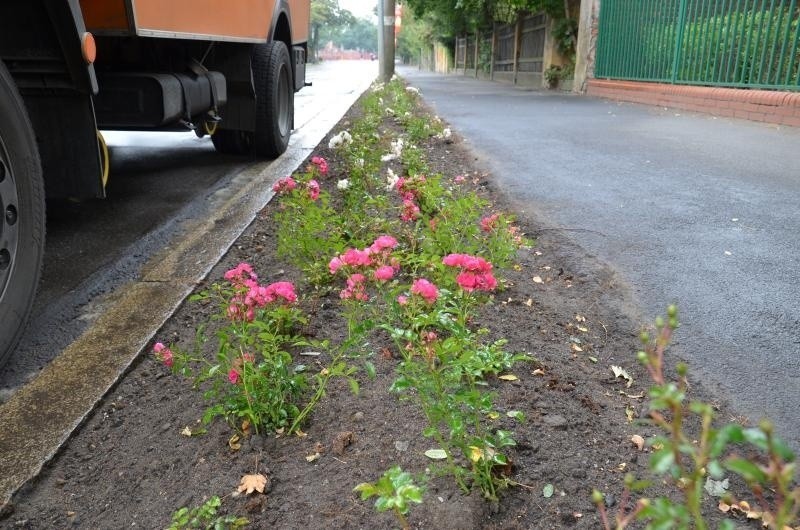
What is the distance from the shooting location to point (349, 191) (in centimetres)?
402

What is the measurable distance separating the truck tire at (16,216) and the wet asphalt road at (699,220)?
87.6 inches

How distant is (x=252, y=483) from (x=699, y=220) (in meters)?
3.25

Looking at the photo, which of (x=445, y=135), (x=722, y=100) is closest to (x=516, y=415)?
(x=445, y=135)

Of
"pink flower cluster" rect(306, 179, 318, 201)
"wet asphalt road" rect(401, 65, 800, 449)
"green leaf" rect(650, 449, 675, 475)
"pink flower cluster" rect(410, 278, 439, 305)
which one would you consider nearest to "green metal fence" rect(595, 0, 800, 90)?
"wet asphalt road" rect(401, 65, 800, 449)

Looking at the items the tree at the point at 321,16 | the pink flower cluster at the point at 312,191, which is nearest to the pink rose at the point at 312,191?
the pink flower cluster at the point at 312,191

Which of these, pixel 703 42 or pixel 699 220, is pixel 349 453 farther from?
pixel 703 42

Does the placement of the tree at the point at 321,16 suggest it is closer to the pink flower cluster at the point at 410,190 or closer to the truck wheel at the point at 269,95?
the truck wheel at the point at 269,95

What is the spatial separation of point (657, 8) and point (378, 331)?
40.1ft

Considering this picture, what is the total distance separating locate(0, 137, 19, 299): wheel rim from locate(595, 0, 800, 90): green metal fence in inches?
372

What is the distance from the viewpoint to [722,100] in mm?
9539

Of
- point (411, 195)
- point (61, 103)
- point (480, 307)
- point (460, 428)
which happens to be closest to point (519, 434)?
point (460, 428)

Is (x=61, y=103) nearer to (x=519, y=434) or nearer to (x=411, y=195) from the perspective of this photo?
(x=411, y=195)

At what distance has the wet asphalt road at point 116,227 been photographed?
2545 mm

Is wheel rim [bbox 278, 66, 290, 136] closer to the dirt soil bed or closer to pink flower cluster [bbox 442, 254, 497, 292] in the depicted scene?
the dirt soil bed
